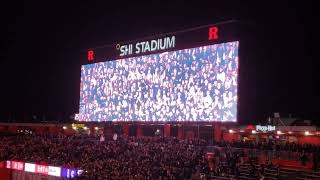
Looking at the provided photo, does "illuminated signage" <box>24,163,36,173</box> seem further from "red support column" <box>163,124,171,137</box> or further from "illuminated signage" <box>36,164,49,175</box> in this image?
"red support column" <box>163,124,171,137</box>

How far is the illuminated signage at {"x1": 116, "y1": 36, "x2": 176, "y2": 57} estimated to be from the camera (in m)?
41.4

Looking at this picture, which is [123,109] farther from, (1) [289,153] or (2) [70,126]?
(2) [70,126]

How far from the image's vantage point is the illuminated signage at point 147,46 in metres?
41.4

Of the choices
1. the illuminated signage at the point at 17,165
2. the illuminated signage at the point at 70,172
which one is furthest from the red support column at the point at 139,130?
the illuminated signage at the point at 17,165

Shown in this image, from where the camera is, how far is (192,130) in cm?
4372

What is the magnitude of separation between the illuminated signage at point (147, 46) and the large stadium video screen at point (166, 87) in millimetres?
636

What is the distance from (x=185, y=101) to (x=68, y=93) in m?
51.6

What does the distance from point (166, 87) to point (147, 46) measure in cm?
496

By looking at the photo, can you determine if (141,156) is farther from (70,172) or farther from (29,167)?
(29,167)

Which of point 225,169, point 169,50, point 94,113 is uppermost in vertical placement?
point 169,50

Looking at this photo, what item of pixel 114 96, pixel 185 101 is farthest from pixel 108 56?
pixel 185 101

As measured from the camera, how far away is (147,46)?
43500 millimetres

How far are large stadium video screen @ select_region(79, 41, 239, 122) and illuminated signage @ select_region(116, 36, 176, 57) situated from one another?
64 cm

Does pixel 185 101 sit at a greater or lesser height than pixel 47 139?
greater
